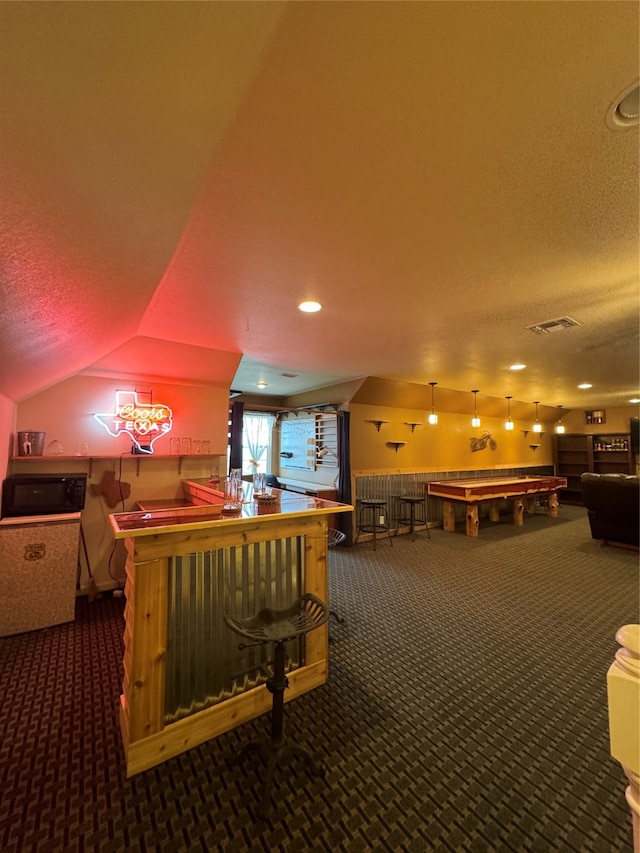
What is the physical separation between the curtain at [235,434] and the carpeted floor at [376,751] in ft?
7.68

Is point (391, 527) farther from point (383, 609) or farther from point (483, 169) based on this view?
point (483, 169)

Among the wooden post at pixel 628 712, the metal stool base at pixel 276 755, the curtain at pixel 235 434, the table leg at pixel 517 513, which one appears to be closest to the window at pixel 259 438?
the curtain at pixel 235 434

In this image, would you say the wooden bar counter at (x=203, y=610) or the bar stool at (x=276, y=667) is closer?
the bar stool at (x=276, y=667)

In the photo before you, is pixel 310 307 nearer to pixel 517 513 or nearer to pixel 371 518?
pixel 371 518

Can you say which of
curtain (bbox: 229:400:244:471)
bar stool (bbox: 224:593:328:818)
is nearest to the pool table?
curtain (bbox: 229:400:244:471)

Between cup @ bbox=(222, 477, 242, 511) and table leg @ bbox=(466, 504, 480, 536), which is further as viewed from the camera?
table leg @ bbox=(466, 504, 480, 536)

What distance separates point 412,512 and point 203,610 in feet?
16.3

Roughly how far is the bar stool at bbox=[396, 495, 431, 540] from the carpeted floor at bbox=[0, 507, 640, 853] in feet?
9.32

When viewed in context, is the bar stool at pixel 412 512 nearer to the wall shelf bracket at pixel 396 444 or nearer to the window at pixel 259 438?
the wall shelf bracket at pixel 396 444

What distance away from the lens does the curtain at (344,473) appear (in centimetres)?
583

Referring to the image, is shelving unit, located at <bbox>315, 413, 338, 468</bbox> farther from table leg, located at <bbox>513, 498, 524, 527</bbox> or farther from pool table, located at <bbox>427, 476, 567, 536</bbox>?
table leg, located at <bbox>513, 498, 524, 527</bbox>

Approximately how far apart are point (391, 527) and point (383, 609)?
3.12 meters

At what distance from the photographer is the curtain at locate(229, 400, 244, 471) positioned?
16.7ft

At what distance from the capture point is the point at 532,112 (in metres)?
1.14
